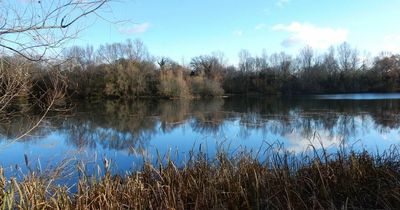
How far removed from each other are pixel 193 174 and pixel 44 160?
558 centimetres

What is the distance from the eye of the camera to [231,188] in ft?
14.3

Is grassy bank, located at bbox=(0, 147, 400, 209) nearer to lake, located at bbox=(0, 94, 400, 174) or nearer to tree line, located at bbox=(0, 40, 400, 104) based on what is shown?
lake, located at bbox=(0, 94, 400, 174)

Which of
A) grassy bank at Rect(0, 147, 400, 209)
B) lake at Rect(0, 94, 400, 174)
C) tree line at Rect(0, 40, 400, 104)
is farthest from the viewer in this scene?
tree line at Rect(0, 40, 400, 104)

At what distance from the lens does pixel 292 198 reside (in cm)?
417

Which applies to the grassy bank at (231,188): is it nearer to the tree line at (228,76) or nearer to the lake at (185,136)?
the lake at (185,136)

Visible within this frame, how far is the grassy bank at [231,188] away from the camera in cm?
379

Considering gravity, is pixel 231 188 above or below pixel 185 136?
above

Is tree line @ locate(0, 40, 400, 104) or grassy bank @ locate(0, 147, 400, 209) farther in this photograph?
tree line @ locate(0, 40, 400, 104)

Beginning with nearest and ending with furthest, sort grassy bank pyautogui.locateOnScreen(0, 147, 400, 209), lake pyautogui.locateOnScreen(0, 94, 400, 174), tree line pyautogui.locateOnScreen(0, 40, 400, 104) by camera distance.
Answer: grassy bank pyautogui.locateOnScreen(0, 147, 400, 209)
lake pyautogui.locateOnScreen(0, 94, 400, 174)
tree line pyautogui.locateOnScreen(0, 40, 400, 104)

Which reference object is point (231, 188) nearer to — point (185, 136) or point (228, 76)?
point (185, 136)

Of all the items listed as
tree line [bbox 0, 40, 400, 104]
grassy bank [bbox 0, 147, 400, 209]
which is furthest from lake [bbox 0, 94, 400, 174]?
tree line [bbox 0, 40, 400, 104]

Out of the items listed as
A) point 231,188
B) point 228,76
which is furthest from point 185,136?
point 228,76

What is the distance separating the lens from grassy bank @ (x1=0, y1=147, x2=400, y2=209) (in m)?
3.79

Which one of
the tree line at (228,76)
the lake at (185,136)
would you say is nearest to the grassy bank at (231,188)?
the lake at (185,136)
